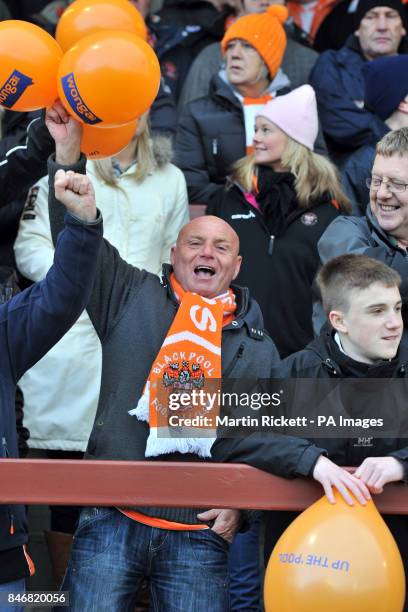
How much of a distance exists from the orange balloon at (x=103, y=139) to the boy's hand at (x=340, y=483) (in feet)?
4.21

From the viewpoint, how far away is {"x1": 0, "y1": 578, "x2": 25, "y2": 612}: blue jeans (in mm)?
3291

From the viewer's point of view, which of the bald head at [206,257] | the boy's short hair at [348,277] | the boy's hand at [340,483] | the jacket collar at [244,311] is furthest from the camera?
the bald head at [206,257]

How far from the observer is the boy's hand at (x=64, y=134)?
347cm

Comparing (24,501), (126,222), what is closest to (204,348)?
(24,501)

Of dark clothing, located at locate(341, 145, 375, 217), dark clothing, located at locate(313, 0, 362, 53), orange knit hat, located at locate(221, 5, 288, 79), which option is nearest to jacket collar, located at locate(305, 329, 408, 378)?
dark clothing, located at locate(341, 145, 375, 217)

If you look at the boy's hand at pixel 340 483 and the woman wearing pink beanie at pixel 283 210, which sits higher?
the boy's hand at pixel 340 483

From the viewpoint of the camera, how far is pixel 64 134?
3.48m

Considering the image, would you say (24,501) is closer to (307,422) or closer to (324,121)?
(307,422)

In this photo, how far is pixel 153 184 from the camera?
526cm

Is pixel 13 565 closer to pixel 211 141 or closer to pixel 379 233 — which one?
pixel 379 233

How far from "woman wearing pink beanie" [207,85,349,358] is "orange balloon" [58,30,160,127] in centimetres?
170

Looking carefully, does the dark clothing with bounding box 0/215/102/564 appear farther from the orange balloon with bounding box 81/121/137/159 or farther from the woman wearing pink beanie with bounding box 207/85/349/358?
the woman wearing pink beanie with bounding box 207/85/349/358

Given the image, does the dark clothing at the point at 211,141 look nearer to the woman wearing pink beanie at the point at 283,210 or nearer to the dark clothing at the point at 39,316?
the woman wearing pink beanie at the point at 283,210

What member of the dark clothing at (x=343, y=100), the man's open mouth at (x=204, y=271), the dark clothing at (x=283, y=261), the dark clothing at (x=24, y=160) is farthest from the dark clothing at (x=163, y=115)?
the man's open mouth at (x=204, y=271)
